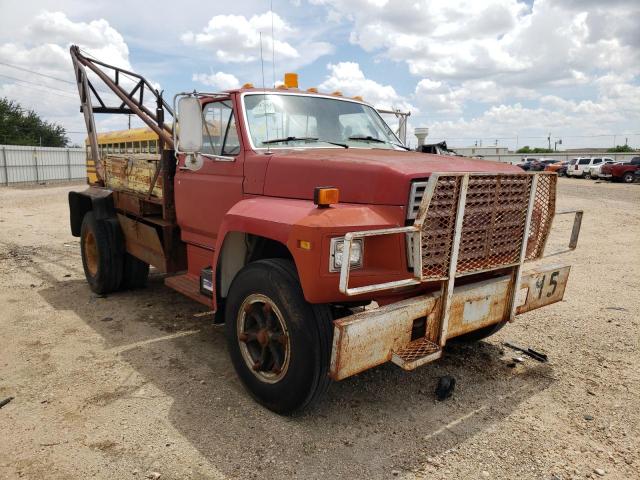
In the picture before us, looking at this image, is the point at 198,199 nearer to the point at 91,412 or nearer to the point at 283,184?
the point at 283,184

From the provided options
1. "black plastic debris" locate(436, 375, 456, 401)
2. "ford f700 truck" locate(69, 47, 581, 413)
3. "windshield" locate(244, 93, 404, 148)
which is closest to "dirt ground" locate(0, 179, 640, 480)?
"black plastic debris" locate(436, 375, 456, 401)

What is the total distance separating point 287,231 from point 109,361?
2.22m

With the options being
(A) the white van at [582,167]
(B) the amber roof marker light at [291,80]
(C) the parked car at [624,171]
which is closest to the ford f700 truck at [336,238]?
(B) the amber roof marker light at [291,80]

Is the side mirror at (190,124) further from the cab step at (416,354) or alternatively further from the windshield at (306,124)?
the cab step at (416,354)

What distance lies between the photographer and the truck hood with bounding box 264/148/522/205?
9.77 feet

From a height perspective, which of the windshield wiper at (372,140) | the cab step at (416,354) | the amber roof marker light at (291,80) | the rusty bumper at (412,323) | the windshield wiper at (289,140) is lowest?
the cab step at (416,354)

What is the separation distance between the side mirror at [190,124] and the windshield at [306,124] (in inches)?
15.9

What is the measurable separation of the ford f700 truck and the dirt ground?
0.36 metres

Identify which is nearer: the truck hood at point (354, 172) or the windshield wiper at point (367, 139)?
the truck hood at point (354, 172)

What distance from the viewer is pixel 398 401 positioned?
140 inches

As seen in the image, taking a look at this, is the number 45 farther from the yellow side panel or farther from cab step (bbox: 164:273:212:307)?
the yellow side panel

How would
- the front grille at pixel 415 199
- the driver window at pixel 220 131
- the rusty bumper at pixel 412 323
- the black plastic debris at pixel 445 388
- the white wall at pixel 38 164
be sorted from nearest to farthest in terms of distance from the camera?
the rusty bumper at pixel 412 323 → the front grille at pixel 415 199 → the black plastic debris at pixel 445 388 → the driver window at pixel 220 131 → the white wall at pixel 38 164

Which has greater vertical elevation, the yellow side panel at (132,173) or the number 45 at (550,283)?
the yellow side panel at (132,173)

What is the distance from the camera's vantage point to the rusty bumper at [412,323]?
2713 millimetres
